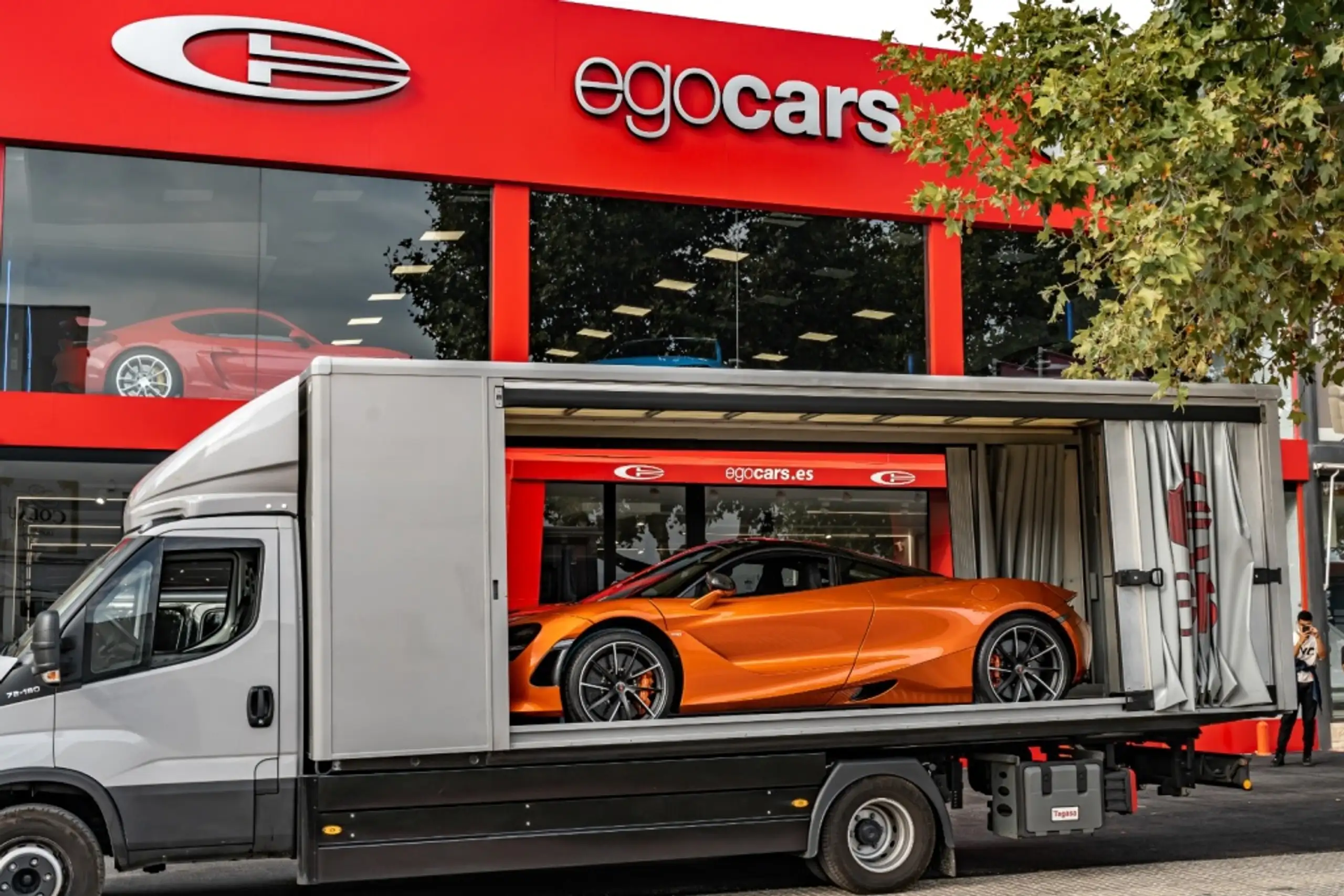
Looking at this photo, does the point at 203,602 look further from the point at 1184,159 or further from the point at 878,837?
the point at 1184,159

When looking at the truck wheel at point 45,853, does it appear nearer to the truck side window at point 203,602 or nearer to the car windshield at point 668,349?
the truck side window at point 203,602

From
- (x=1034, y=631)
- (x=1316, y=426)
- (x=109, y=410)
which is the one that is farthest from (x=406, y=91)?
(x=1316, y=426)

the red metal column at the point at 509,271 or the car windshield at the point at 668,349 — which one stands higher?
the red metal column at the point at 509,271

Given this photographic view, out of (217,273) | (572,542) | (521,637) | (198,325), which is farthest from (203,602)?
(572,542)

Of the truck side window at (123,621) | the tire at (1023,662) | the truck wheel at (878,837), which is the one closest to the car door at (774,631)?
the truck wheel at (878,837)

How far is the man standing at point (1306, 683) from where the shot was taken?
630 inches

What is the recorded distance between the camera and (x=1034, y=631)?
31.3ft

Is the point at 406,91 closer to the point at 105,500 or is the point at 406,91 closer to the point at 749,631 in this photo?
the point at 105,500

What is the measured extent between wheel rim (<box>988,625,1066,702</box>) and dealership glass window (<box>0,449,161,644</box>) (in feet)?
25.4

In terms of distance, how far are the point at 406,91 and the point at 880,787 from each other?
8704mm

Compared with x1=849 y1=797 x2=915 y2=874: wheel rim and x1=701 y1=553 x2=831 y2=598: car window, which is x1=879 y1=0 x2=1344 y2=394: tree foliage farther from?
x1=849 y1=797 x2=915 y2=874: wheel rim

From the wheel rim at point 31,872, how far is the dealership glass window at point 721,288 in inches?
311

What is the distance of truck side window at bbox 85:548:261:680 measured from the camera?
24.9ft

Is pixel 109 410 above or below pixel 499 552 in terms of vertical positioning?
above
